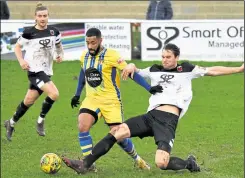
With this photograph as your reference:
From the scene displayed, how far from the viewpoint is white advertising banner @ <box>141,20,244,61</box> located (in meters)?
19.3

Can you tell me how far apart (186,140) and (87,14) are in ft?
45.0

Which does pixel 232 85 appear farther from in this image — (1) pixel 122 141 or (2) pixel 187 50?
(1) pixel 122 141

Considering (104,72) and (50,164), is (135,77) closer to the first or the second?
(104,72)

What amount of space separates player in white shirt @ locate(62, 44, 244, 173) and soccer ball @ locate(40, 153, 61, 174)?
0.22 meters

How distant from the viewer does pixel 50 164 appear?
31.3ft

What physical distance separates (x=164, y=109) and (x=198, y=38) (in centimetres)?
1036

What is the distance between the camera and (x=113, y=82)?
979cm

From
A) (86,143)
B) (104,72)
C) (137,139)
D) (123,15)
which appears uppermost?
(104,72)

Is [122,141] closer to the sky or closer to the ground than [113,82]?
closer to the ground

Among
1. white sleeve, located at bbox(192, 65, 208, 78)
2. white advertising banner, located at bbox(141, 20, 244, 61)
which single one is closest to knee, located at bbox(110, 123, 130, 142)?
white sleeve, located at bbox(192, 65, 208, 78)

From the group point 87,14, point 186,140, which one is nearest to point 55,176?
point 186,140

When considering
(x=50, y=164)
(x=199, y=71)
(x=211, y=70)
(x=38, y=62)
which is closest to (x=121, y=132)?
(x=50, y=164)

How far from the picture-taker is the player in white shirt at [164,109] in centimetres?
919

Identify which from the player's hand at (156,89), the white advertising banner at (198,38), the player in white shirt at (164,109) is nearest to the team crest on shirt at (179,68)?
the player in white shirt at (164,109)
